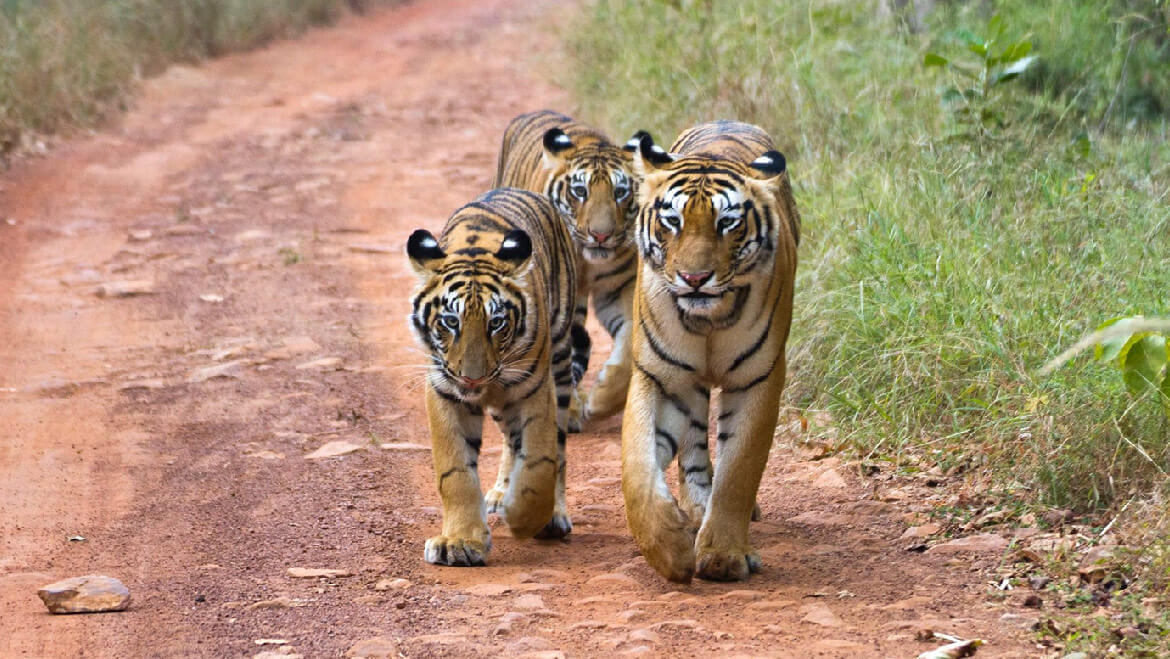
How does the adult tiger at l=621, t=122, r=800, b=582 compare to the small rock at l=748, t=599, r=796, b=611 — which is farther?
the adult tiger at l=621, t=122, r=800, b=582

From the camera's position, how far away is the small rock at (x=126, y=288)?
8414 mm

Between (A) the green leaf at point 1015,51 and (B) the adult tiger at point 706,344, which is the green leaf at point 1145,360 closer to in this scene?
(B) the adult tiger at point 706,344

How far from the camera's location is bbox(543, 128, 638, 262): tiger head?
625cm

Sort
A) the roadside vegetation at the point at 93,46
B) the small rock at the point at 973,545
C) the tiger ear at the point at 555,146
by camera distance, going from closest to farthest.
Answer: the small rock at the point at 973,545
the tiger ear at the point at 555,146
the roadside vegetation at the point at 93,46

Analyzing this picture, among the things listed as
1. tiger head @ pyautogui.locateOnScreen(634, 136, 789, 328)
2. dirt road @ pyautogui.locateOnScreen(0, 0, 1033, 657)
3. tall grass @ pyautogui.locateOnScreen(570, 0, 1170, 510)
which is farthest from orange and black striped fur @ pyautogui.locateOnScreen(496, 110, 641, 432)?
tiger head @ pyautogui.locateOnScreen(634, 136, 789, 328)

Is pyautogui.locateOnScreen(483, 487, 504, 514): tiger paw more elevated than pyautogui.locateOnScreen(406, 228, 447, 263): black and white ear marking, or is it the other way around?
pyautogui.locateOnScreen(406, 228, 447, 263): black and white ear marking

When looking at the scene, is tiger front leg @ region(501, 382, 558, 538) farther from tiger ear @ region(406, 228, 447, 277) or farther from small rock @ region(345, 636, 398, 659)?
small rock @ region(345, 636, 398, 659)

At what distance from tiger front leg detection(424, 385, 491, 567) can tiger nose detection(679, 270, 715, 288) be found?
3.17ft

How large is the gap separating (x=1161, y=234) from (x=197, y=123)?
9892mm

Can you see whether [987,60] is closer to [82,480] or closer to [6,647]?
[82,480]

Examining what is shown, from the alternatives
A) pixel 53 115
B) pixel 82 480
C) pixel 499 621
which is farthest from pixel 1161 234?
pixel 53 115

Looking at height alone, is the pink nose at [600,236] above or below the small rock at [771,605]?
above

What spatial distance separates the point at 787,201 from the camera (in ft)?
17.7

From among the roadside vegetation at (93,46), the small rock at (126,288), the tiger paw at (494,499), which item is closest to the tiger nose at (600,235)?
the tiger paw at (494,499)
